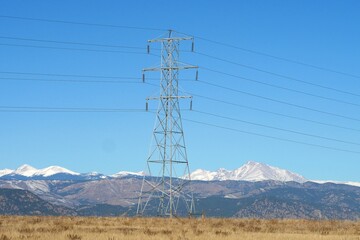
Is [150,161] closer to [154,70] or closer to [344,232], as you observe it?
[154,70]

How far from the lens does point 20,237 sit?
1462 inches

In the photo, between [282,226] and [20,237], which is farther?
[282,226]

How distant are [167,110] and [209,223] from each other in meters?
25.2

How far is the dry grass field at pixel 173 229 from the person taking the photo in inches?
1577

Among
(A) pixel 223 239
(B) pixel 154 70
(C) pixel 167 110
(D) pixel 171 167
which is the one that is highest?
(B) pixel 154 70

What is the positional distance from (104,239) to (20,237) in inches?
212

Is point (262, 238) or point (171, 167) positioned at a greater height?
point (171, 167)

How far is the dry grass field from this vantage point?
131 feet

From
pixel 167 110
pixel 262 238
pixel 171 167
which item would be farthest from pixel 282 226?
pixel 167 110

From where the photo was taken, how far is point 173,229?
48969 millimetres

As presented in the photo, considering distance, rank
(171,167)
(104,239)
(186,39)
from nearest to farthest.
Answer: (104,239), (171,167), (186,39)

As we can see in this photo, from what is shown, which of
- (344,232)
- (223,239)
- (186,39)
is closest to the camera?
(223,239)

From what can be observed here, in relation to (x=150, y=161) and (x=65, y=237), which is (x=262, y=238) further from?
(x=150, y=161)

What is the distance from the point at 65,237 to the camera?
123ft
